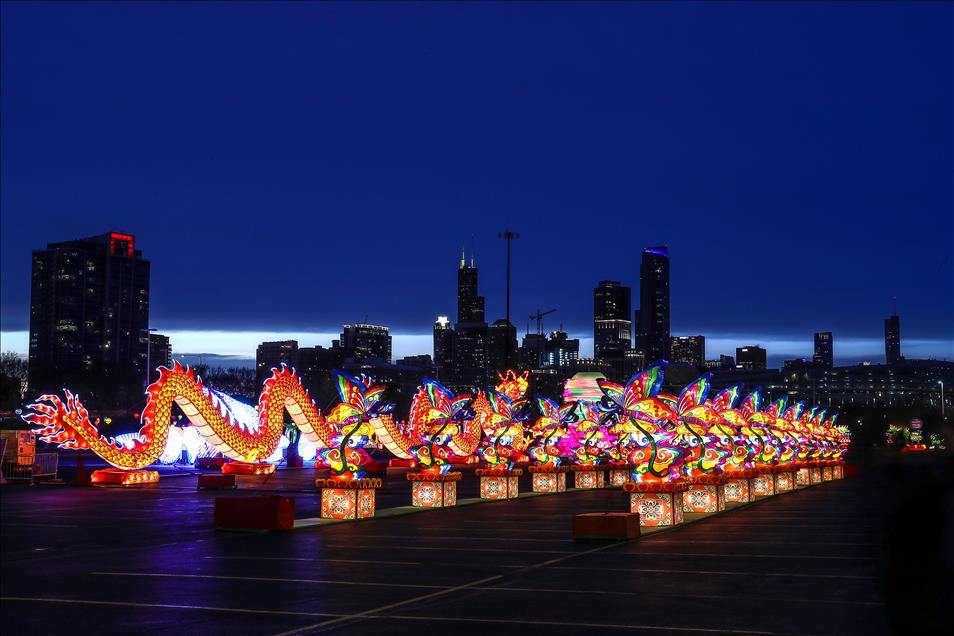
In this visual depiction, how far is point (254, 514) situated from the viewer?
22078 mm

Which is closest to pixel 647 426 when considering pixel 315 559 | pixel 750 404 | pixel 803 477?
pixel 315 559

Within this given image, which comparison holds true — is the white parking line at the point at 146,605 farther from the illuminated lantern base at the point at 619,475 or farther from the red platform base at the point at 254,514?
the illuminated lantern base at the point at 619,475

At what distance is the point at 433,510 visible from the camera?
29391mm

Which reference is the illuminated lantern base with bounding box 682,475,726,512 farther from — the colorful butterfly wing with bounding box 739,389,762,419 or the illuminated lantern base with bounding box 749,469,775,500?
the colorful butterfly wing with bounding box 739,389,762,419

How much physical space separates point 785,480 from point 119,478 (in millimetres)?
24038

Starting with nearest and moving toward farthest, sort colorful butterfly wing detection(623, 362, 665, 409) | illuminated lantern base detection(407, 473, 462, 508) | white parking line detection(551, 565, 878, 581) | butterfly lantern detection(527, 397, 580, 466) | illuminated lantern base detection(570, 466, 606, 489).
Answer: white parking line detection(551, 565, 878, 581) < colorful butterfly wing detection(623, 362, 665, 409) < illuminated lantern base detection(407, 473, 462, 508) < butterfly lantern detection(527, 397, 580, 466) < illuminated lantern base detection(570, 466, 606, 489)

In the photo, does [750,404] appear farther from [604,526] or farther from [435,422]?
[604,526]

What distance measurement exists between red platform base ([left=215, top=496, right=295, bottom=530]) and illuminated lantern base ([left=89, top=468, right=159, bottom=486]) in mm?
17562

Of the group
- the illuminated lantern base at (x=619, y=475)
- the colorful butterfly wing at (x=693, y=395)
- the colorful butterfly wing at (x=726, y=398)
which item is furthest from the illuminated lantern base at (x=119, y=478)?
the colorful butterfly wing at (x=693, y=395)

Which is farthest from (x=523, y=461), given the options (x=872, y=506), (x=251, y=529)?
(x=251, y=529)

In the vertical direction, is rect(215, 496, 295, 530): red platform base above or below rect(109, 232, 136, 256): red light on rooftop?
below

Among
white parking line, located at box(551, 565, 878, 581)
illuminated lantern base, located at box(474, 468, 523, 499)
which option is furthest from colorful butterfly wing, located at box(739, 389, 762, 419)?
white parking line, located at box(551, 565, 878, 581)

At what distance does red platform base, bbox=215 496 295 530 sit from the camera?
22.1m

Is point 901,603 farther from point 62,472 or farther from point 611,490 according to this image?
point 62,472
